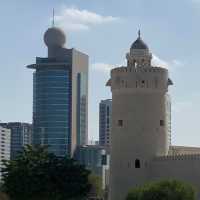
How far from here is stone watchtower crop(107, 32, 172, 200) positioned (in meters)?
50.8

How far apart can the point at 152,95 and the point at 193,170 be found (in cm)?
687

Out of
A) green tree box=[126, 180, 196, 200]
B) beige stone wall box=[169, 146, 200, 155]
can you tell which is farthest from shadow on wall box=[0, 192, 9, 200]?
green tree box=[126, 180, 196, 200]

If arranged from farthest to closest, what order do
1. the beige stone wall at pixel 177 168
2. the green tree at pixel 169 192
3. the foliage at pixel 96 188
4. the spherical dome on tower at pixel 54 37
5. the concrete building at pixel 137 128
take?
the spherical dome on tower at pixel 54 37 → the foliage at pixel 96 188 → the concrete building at pixel 137 128 → the beige stone wall at pixel 177 168 → the green tree at pixel 169 192

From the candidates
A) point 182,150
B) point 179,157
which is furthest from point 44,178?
point 182,150

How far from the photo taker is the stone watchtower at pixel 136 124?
167ft

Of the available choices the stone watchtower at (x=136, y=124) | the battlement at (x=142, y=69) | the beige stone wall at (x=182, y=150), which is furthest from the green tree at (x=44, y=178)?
the battlement at (x=142, y=69)

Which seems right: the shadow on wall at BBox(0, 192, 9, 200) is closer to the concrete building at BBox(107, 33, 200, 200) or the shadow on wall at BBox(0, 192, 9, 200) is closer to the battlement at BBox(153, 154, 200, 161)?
the concrete building at BBox(107, 33, 200, 200)

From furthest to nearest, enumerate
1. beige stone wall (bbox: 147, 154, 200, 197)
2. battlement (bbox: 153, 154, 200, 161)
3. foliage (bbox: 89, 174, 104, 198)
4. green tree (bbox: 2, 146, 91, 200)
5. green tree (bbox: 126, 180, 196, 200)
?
foliage (bbox: 89, 174, 104, 198)
green tree (bbox: 2, 146, 91, 200)
battlement (bbox: 153, 154, 200, 161)
beige stone wall (bbox: 147, 154, 200, 197)
green tree (bbox: 126, 180, 196, 200)

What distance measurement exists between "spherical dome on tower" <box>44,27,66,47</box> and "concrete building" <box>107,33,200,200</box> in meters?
120

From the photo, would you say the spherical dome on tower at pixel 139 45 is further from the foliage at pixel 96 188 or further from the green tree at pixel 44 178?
the foliage at pixel 96 188

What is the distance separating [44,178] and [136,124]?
8315mm

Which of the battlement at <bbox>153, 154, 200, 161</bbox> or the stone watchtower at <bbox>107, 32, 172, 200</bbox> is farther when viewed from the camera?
the stone watchtower at <bbox>107, 32, 172, 200</bbox>

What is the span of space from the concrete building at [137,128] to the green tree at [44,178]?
3.53 metres

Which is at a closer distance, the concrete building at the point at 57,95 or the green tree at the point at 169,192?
the green tree at the point at 169,192
